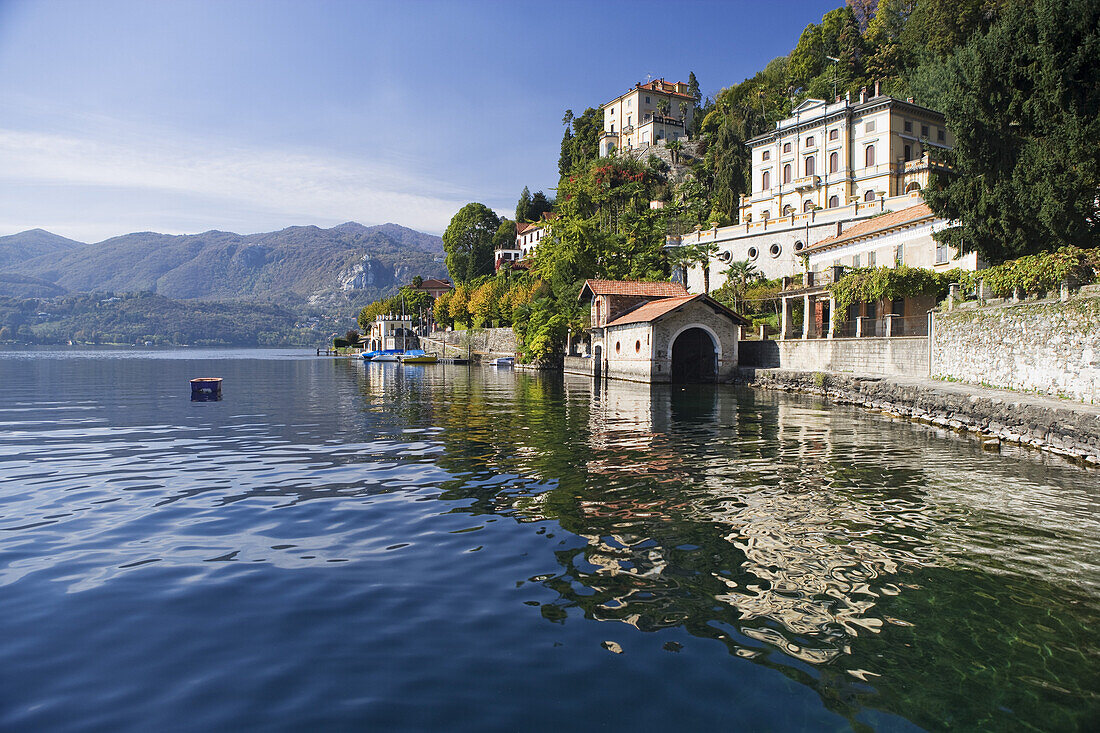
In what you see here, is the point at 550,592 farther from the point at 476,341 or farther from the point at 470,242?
the point at 470,242

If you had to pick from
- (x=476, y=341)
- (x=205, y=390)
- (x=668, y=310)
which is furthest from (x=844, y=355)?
(x=476, y=341)

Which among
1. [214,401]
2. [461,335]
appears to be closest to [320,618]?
[214,401]

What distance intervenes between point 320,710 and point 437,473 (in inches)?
351

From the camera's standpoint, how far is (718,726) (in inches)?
182

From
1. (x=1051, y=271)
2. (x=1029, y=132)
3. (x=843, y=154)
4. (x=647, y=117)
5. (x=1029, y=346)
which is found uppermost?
(x=647, y=117)

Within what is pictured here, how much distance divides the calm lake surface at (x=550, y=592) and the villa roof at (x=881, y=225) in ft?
87.5

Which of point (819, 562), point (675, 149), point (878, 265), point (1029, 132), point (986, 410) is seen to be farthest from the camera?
point (675, 149)

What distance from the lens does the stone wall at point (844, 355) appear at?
3026 cm

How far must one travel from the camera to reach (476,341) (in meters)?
88.3

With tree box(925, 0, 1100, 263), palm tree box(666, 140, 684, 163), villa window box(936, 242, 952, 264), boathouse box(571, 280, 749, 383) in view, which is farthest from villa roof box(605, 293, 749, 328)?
palm tree box(666, 140, 684, 163)

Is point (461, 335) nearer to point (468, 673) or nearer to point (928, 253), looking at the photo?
point (928, 253)

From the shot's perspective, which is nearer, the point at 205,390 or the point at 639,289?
the point at 205,390

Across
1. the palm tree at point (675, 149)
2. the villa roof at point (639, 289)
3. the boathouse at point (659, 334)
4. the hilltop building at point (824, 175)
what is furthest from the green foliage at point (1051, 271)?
the palm tree at point (675, 149)

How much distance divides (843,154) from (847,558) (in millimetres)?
58492
